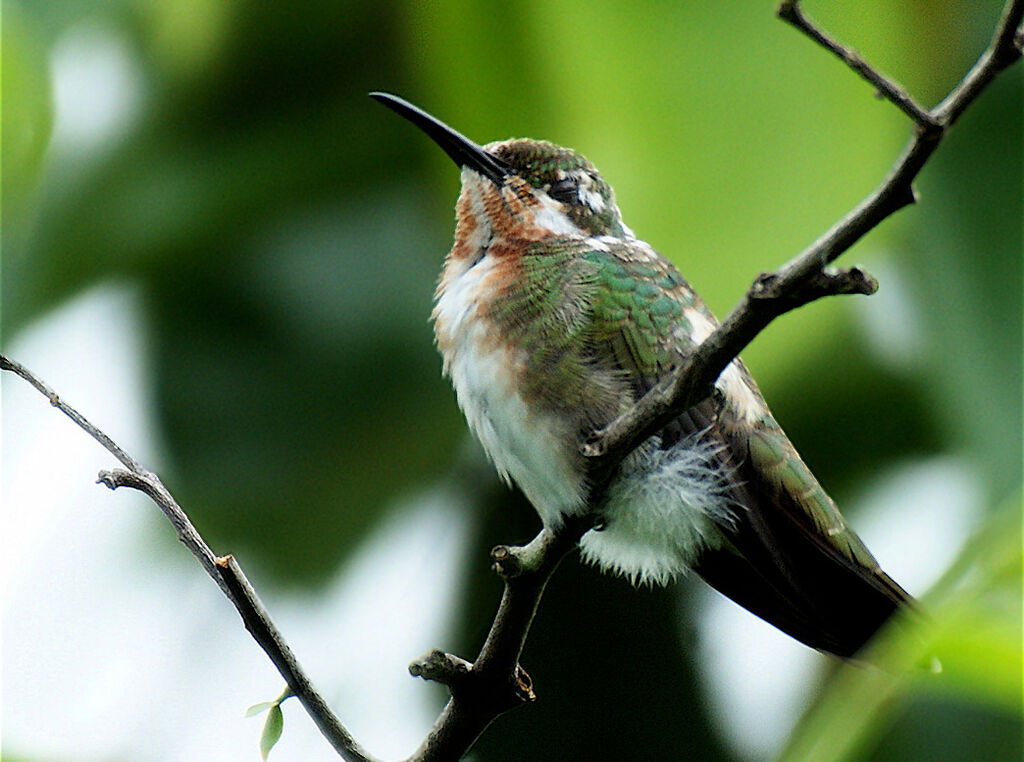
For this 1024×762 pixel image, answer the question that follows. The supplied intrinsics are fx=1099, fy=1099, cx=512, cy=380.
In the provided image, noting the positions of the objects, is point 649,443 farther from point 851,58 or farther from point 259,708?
point 851,58

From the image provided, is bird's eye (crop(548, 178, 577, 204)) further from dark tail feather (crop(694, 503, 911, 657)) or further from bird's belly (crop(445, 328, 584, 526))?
dark tail feather (crop(694, 503, 911, 657))

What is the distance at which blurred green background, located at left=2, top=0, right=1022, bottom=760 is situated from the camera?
7.10 feet

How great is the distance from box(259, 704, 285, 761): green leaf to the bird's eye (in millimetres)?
1120

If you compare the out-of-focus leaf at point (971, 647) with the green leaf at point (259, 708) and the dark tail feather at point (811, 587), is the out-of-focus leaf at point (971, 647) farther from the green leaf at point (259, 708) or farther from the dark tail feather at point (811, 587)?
the dark tail feather at point (811, 587)

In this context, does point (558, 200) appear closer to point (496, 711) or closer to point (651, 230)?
point (651, 230)

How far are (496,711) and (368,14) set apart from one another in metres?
2.25

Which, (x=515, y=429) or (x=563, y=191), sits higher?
(x=563, y=191)

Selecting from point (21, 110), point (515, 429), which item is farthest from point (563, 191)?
point (21, 110)

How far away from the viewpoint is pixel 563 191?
1.98 m

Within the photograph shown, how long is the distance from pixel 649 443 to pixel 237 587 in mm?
736

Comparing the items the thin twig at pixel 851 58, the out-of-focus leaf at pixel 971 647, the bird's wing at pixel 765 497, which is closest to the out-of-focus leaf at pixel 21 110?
the bird's wing at pixel 765 497

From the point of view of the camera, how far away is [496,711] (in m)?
1.20

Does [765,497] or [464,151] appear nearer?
[765,497]

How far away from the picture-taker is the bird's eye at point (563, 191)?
1.97 m
